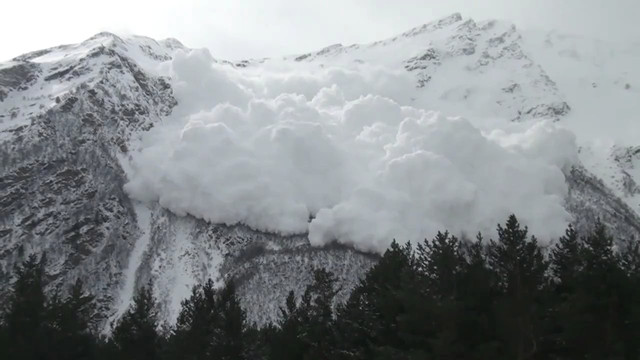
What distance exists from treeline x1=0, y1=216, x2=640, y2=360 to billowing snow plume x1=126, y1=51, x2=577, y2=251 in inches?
3872

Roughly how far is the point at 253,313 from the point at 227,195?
33.4 metres

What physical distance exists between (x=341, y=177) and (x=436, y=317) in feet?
445

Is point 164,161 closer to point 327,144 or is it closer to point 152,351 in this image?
point 327,144

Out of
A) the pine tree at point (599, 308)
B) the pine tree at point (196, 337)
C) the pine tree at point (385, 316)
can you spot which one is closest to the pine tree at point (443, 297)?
the pine tree at point (385, 316)

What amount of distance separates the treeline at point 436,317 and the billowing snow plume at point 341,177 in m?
98.3

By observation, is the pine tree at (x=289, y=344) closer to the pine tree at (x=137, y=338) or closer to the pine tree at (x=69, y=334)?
the pine tree at (x=137, y=338)

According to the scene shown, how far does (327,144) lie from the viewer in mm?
170250

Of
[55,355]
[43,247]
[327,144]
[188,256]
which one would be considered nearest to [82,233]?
[43,247]

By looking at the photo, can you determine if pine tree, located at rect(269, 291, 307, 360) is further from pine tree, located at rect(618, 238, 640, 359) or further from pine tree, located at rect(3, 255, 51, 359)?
pine tree, located at rect(618, 238, 640, 359)

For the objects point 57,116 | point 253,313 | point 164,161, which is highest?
point 57,116

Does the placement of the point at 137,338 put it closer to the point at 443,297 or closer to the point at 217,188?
the point at 443,297

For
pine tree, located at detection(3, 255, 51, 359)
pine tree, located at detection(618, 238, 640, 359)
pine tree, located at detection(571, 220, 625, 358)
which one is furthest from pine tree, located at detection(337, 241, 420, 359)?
pine tree, located at detection(3, 255, 51, 359)

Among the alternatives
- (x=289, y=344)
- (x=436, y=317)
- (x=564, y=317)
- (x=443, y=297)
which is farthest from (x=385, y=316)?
(x=564, y=317)

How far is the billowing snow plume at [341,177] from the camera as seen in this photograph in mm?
150000
